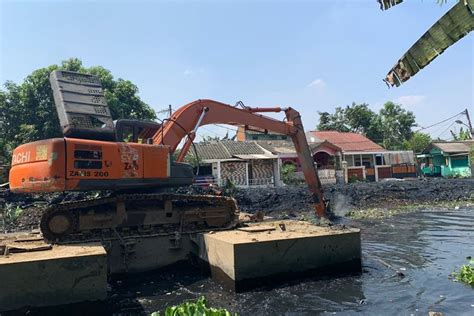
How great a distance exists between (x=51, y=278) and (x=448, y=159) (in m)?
45.2

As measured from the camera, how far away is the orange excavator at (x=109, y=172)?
26.7 feet

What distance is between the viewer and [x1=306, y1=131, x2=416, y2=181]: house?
132 feet

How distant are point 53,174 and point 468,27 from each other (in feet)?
22.7

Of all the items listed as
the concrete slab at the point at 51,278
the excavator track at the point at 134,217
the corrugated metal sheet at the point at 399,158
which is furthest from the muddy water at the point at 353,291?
the corrugated metal sheet at the point at 399,158

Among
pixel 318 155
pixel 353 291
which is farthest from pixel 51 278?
pixel 318 155

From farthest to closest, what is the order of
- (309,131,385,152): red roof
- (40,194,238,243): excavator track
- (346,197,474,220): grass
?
(309,131,385,152): red roof, (346,197,474,220): grass, (40,194,238,243): excavator track

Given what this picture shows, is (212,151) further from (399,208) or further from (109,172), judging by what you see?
(109,172)

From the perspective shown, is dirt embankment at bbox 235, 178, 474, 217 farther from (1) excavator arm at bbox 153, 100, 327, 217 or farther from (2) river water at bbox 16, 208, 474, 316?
(2) river water at bbox 16, 208, 474, 316

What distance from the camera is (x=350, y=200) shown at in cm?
2375

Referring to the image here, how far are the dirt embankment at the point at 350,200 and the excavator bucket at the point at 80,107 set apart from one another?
8.39m

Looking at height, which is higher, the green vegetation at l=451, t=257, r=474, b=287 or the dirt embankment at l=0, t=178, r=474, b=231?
the dirt embankment at l=0, t=178, r=474, b=231

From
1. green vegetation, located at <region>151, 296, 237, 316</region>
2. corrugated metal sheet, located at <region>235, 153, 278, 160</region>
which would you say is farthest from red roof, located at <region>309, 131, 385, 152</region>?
green vegetation, located at <region>151, 296, 237, 316</region>

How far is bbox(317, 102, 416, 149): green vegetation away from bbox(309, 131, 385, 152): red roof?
10676 mm

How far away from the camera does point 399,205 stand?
76.3 feet
